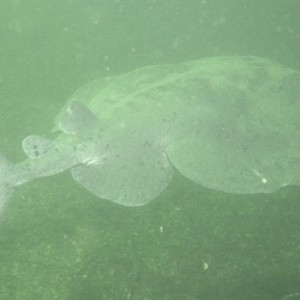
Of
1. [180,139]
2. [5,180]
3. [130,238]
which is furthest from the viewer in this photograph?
[180,139]

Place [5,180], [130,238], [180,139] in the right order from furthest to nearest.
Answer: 1. [180,139]
2. [130,238]
3. [5,180]

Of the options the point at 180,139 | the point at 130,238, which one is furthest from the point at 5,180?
the point at 180,139

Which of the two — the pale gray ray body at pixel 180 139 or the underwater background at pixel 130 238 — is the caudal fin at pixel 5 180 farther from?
the underwater background at pixel 130 238

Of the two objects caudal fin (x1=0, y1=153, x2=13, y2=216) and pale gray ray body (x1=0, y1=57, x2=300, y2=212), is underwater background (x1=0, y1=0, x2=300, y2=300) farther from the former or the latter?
pale gray ray body (x1=0, y1=57, x2=300, y2=212)

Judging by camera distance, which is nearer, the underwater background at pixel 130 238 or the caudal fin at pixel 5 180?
the underwater background at pixel 130 238

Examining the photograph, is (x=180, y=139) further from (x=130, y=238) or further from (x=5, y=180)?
(x=5, y=180)

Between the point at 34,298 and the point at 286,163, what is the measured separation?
153 inches

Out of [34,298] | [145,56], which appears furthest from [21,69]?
[34,298]

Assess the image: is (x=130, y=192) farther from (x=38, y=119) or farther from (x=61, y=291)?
(x=38, y=119)

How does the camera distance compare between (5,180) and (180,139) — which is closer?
(5,180)

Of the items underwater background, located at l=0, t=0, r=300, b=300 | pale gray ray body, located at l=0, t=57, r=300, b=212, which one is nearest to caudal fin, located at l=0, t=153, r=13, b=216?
pale gray ray body, located at l=0, t=57, r=300, b=212

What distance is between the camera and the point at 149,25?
12695mm

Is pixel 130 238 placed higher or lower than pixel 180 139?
lower

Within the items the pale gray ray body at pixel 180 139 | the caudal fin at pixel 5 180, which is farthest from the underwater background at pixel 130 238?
the pale gray ray body at pixel 180 139
